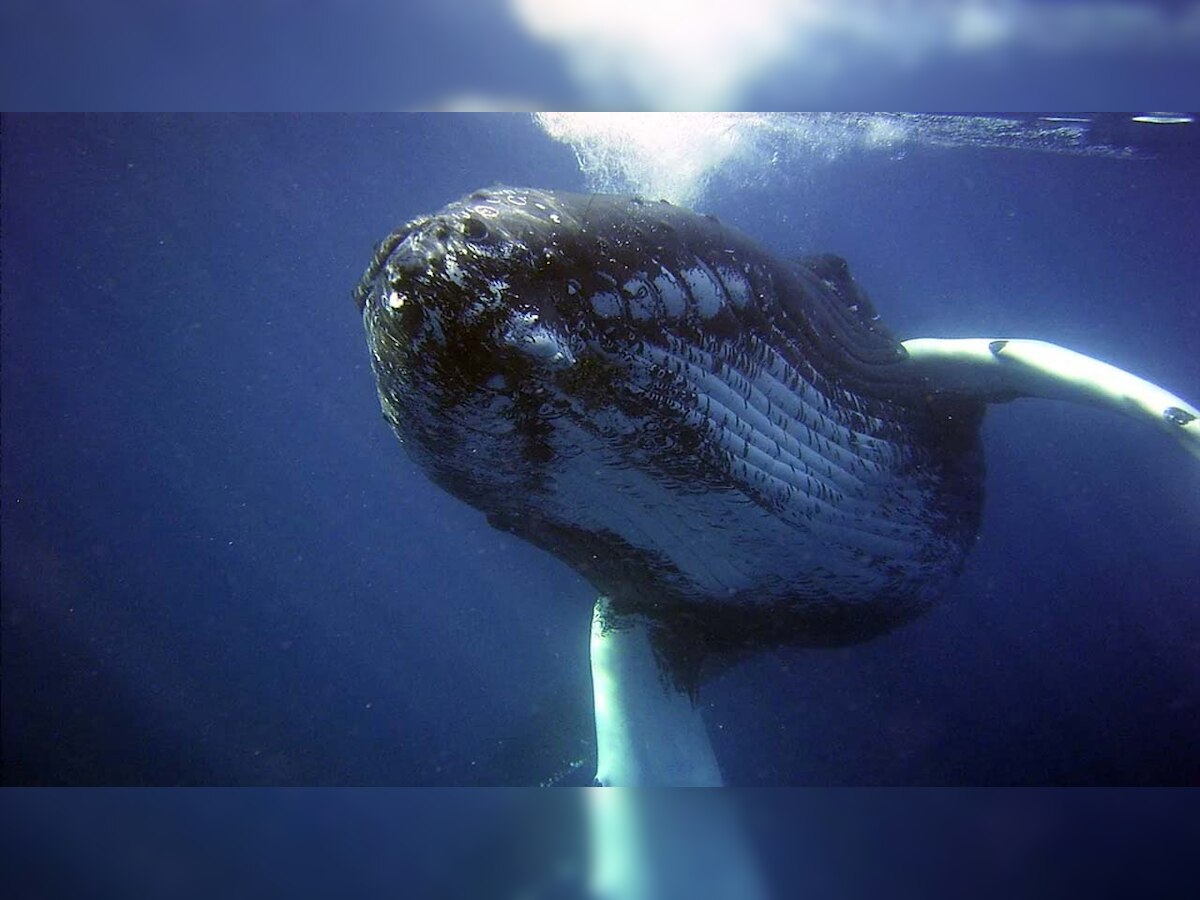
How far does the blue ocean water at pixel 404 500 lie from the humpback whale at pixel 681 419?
2.52 ft

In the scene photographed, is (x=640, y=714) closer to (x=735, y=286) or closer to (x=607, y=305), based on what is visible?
(x=735, y=286)

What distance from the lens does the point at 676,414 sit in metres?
3.35

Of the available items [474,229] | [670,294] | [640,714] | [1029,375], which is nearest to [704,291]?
[670,294]

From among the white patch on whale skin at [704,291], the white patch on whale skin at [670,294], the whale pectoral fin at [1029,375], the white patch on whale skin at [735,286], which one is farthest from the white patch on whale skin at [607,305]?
the whale pectoral fin at [1029,375]

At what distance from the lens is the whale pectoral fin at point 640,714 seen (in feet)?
18.4

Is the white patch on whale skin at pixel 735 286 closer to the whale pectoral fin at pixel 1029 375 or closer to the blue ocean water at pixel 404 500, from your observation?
the whale pectoral fin at pixel 1029 375

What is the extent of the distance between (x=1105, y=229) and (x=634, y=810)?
27.0ft

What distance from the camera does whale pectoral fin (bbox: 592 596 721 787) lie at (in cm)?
560

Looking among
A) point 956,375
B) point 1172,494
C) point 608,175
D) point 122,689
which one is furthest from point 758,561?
point 122,689

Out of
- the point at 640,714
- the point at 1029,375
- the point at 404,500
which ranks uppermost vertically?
the point at 404,500

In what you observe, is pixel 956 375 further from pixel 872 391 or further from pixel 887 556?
pixel 887 556

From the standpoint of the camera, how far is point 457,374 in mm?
2693

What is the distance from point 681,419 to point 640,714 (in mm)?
3130

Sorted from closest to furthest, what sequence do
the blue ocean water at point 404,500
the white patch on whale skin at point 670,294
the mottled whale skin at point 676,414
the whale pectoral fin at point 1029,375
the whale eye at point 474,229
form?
the whale eye at point 474,229 → the mottled whale skin at point 676,414 → the white patch on whale skin at point 670,294 → the whale pectoral fin at point 1029,375 → the blue ocean water at point 404,500
